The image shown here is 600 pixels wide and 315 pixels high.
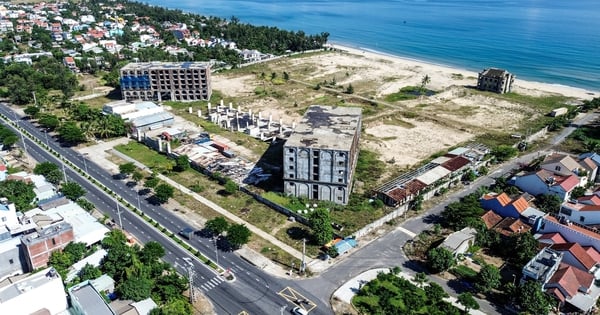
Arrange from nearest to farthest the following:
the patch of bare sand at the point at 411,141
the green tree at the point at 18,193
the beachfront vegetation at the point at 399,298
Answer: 1. the beachfront vegetation at the point at 399,298
2. the green tree at the point at 18,193
3. the patch of bare sand at the point at 411,141

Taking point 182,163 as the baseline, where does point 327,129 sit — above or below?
above

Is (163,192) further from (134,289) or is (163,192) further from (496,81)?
(496,81)

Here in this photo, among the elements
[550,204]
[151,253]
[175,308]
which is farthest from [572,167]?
[151,253]

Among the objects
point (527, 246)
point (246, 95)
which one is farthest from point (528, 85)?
point (527, 246)

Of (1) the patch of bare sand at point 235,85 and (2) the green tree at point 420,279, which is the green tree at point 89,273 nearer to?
(2) the green tree at point 420,279

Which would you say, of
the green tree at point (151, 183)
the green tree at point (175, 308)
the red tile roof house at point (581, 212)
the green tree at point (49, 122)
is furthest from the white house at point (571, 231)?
the green tree at point (49, 122)

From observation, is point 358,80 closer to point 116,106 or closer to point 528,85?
point 528,85
